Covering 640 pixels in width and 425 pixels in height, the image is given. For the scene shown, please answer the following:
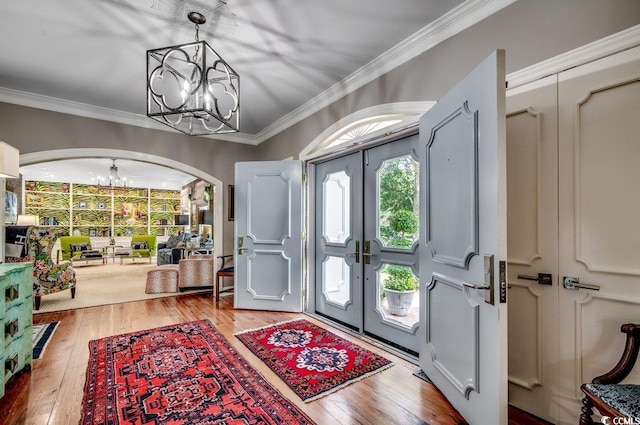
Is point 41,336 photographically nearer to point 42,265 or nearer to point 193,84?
point 42,265

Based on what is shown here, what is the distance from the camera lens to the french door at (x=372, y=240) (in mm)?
2775

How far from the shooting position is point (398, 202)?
2855 millimetres

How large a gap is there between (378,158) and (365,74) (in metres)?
0.91

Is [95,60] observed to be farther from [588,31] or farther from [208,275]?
[588,31]

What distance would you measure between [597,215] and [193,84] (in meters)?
2.78

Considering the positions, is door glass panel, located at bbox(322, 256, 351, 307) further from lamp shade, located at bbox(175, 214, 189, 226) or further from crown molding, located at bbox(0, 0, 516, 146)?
lamp shade, located at bbox(175, 214, 189, 226)

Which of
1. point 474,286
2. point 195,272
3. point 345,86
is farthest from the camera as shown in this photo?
point 195,272

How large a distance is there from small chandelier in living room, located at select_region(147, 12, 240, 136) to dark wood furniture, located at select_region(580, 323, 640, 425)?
236cm

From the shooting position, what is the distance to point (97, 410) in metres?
1.86

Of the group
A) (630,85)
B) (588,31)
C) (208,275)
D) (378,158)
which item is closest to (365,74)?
(378,158)

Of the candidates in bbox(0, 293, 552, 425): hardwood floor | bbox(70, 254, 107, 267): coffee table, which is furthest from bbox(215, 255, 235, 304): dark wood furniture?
bbox(70, 254, 107, 267): coffee table

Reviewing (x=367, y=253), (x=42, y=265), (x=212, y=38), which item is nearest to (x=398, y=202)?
(x=367, y=253)

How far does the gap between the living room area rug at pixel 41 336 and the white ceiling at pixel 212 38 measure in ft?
8.70

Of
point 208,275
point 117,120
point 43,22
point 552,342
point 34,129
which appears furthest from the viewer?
point 208,275
